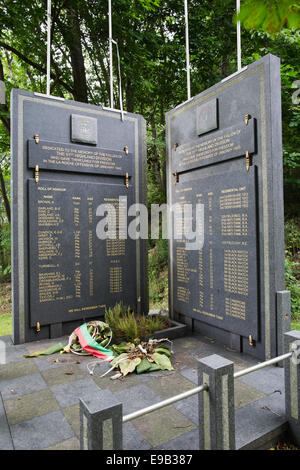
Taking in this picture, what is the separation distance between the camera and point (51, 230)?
4.50 meters

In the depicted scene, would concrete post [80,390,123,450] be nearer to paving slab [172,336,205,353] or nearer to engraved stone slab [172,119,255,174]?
paving slab [172,336,205,353]

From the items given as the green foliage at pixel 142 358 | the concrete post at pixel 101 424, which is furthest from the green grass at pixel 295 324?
the concrete post at pixel 101 424

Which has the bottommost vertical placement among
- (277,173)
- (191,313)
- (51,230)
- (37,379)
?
(37,379)

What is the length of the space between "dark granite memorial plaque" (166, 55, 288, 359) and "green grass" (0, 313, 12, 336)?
4.16 metres

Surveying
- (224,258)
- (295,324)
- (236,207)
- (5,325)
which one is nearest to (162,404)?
(224,258)

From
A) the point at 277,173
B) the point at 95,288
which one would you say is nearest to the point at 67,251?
the point at 95,288

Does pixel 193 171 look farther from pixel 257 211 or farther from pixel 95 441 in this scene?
pixel 95 441

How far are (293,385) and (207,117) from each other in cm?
344

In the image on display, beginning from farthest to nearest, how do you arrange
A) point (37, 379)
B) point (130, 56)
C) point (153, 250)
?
1. point (153, 250)
2. point (130, 56)
3. point (37, 379)

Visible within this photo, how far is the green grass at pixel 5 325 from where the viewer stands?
6.61m

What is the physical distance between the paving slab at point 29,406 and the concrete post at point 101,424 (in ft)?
4.37

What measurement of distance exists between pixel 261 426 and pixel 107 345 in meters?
2.12

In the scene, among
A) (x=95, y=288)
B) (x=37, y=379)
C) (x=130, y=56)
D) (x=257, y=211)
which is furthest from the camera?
(x=130, y=56)

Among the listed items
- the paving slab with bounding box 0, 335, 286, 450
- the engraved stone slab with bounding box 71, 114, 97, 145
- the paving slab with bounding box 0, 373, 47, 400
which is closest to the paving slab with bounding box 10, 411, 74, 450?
the paving slab with bounding box 0, 335, 286, 450
